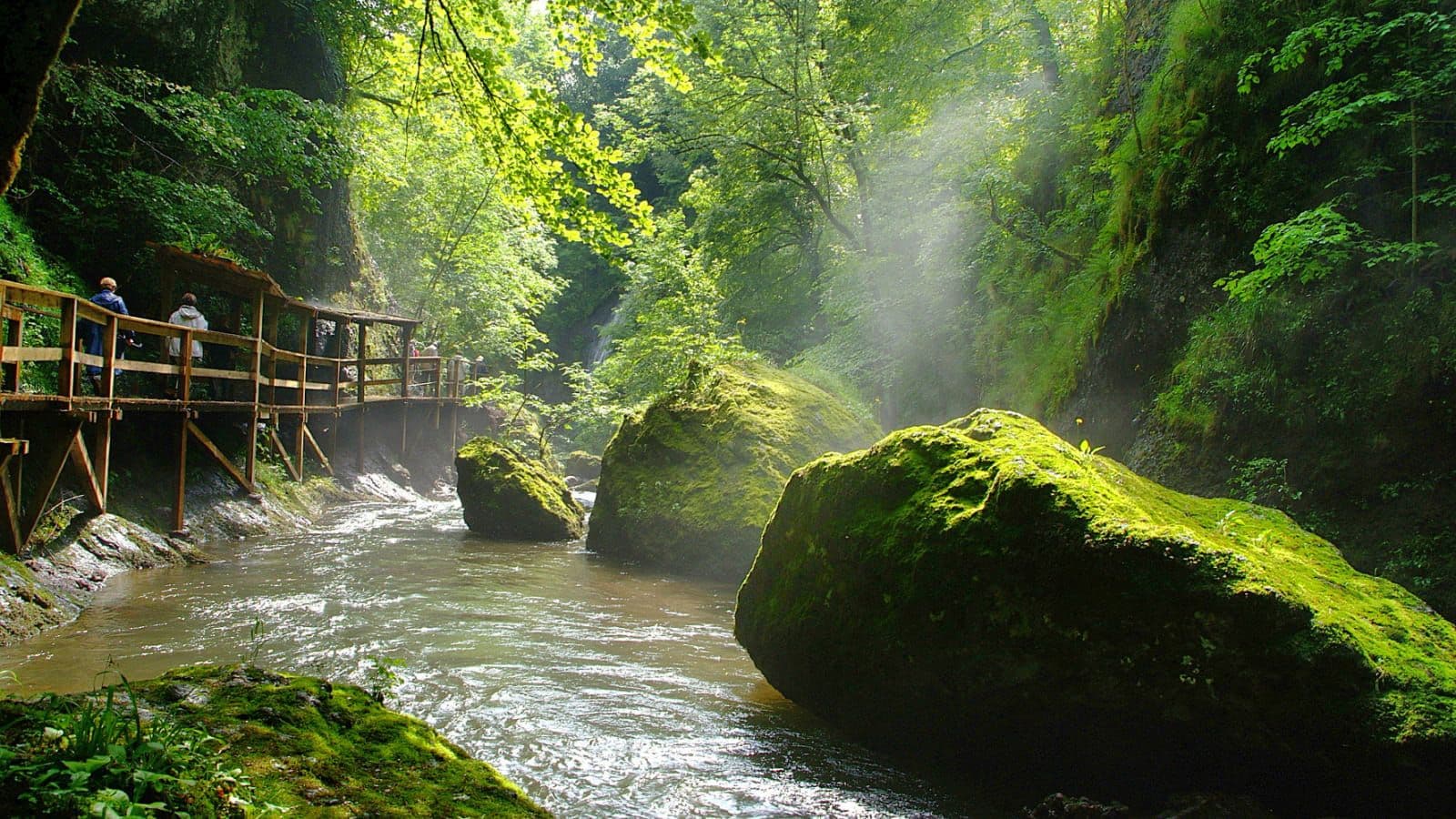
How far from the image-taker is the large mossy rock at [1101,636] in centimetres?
351

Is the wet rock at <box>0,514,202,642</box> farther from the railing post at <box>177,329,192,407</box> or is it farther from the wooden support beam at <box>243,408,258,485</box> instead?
the wooden support beam at <box>243,408,258,485</box>

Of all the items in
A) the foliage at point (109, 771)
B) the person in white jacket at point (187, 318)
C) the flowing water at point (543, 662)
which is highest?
the person in white jacket at point (187, 318)

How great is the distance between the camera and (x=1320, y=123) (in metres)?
6.42

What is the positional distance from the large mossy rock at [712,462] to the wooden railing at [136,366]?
5988 millimetres

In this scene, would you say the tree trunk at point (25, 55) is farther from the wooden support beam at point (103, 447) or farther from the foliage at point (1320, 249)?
the wooden support beam at point (103, 447)

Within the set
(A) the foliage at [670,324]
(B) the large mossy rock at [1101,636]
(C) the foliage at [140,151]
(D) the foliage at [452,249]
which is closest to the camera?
(B) the large mossy rock at [1101,636]

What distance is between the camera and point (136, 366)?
10.1 metres

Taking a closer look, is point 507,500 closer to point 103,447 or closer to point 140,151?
point 103,447

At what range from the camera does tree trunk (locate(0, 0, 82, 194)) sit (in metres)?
1.87

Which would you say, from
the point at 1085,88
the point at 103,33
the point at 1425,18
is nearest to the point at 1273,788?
the point at 1425,18

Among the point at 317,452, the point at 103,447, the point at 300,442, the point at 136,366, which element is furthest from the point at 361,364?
the point at 103,447

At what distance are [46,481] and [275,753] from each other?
25.0 ft

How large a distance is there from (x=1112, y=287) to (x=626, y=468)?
6799 millimetres

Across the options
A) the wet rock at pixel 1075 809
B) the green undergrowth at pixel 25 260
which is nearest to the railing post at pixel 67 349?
the green undergrowth at pixel 25 260
